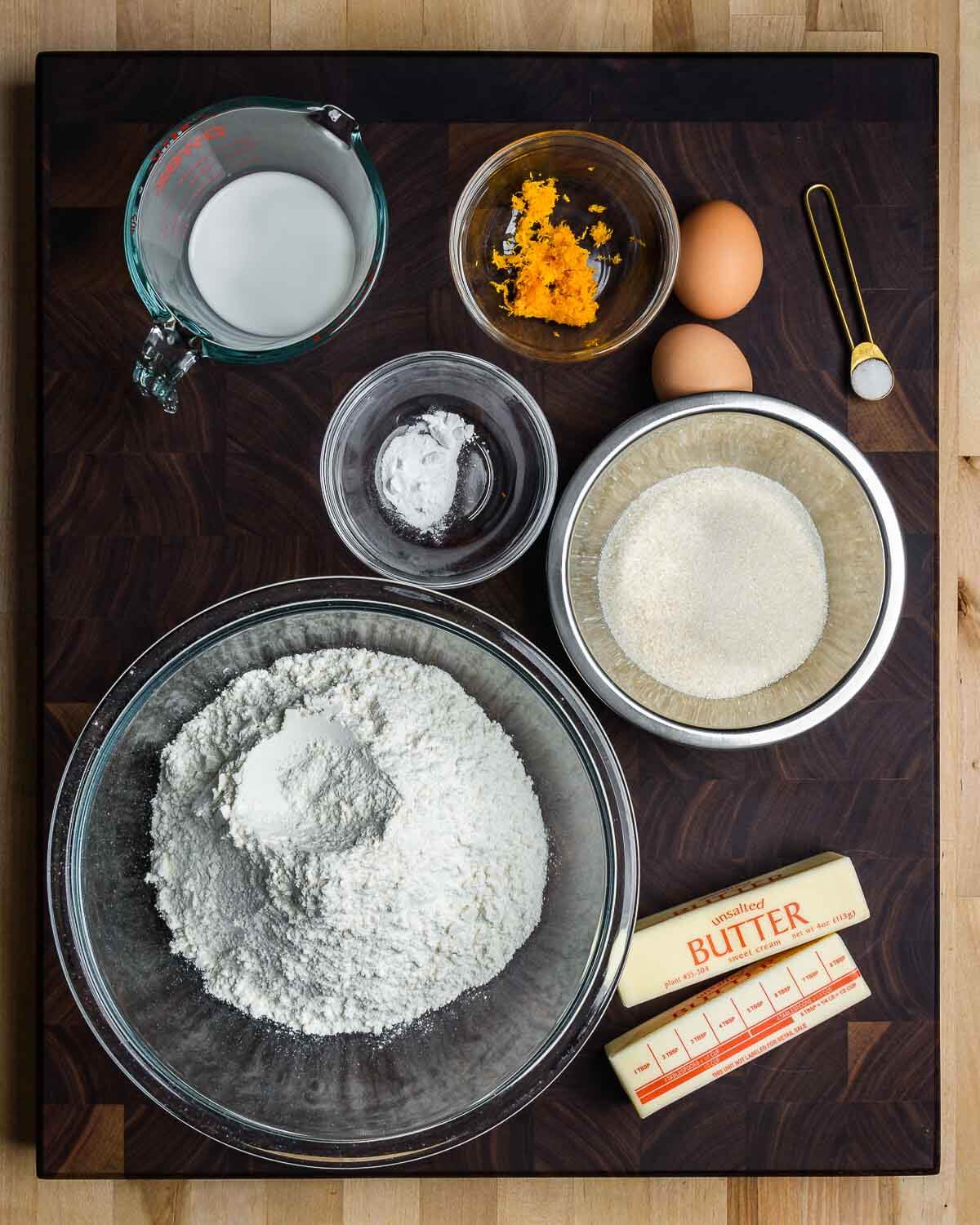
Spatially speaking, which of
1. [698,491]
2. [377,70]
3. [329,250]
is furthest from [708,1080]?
[377,70]

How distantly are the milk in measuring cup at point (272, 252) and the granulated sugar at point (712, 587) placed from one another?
335 mm

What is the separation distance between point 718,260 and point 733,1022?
0.66 m

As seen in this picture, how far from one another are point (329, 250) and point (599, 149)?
0.26 metres

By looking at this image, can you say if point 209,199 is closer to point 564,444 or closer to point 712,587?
point 564,444

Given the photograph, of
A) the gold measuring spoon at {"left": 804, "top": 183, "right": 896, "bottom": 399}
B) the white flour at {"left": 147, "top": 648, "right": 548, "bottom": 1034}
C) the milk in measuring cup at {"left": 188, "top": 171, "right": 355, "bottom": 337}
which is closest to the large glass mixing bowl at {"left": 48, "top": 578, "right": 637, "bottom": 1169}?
the white flour at {"left": 147, "top": 648, "right": 548, "bottom": 1034}

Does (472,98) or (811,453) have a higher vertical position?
(472,98)

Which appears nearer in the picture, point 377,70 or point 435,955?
point 435,955

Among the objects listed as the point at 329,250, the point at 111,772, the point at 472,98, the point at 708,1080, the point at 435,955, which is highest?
the point at 472,98

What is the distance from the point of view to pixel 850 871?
2.86 feet

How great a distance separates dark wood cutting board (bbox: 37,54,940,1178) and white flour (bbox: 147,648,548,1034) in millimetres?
132

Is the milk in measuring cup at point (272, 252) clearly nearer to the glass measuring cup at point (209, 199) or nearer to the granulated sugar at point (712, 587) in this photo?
the glass measuring cup at point (209, 199)

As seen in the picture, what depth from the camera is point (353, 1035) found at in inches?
31.9

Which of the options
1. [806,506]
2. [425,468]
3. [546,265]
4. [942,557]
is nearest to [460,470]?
[425,468]

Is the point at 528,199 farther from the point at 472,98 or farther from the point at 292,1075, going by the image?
the point at 292,1075
